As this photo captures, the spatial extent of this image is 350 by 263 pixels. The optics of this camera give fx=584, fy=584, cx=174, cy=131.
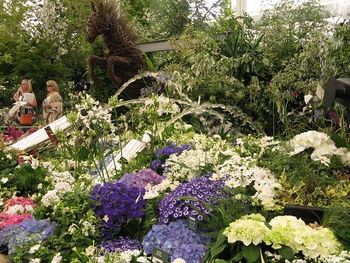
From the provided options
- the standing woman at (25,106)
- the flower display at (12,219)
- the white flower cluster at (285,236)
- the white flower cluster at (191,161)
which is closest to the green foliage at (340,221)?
the white flower cluster at (285,236)

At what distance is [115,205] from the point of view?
2.59 m

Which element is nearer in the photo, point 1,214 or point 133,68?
point 1,214

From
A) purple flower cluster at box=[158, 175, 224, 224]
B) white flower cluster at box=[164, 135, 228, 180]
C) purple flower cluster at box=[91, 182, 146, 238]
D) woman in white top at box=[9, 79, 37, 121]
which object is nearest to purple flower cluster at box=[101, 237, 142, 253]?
purple flower cluster at box=[91, 182, 146, 238]

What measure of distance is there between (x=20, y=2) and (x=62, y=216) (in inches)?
411

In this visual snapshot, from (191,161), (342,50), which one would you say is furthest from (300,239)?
(342,50)

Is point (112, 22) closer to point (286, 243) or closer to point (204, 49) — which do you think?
point (204, 49)

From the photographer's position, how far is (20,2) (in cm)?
1220

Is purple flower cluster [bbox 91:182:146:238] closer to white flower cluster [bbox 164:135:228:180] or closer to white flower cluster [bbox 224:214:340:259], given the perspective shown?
white flower cluster [bbox 164:135:228:180]

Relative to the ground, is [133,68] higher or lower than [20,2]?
lower

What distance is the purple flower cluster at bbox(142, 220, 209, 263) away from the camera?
216cm

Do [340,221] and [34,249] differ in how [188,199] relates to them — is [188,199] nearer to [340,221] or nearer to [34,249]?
[340,221]

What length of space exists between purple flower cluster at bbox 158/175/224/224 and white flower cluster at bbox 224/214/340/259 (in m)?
0.31

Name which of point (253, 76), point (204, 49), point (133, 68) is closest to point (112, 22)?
point (133, 68)

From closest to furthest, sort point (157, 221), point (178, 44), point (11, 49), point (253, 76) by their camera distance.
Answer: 1. point (157, 221)
2. point (253, 76)
3. point (178, 44)
4. point (11, 49)
